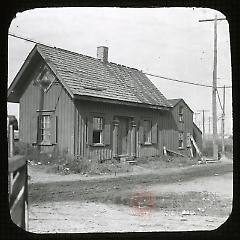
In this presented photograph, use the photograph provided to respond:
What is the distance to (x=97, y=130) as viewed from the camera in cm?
166

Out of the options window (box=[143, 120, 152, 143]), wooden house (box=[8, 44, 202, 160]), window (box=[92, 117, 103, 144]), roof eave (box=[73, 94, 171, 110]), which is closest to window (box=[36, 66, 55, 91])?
wooden house (box=[8, 44, 202, 160])

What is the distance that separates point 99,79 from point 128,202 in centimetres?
54

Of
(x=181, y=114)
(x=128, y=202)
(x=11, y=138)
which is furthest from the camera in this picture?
(x=181, y=114)

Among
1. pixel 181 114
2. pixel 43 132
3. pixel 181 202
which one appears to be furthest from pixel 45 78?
pixel 181 202

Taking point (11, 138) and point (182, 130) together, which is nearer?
point (11, 138)

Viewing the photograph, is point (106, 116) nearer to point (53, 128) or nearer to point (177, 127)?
point (53, 128)

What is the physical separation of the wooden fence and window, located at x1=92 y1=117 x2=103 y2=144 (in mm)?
305

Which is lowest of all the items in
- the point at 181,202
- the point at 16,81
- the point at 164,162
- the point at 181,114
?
the point at 181,202

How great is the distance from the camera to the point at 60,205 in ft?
5.29

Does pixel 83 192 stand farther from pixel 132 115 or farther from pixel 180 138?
pixel 180 138

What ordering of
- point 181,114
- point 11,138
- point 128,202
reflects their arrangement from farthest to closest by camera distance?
1. point 181,114
2. point 128,202
3. point 11,138
